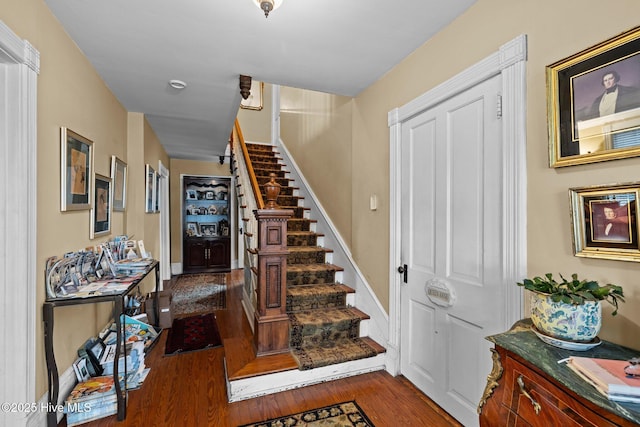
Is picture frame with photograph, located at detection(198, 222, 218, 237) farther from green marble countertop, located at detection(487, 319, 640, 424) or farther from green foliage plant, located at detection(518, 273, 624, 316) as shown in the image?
green foliage plant, located at detection(518, 273, 624, 316)

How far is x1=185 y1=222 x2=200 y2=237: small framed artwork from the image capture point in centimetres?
665

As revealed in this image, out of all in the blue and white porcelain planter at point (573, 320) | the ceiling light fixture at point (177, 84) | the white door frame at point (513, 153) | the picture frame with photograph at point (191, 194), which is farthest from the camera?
the picture frame with photograph at point (191, 194)

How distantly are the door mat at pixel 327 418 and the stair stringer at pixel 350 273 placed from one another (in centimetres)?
68

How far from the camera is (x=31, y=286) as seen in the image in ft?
5.25

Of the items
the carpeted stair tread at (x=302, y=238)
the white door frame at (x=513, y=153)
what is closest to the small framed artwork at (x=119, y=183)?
the carpeted stair tread at (x=302, y=238)

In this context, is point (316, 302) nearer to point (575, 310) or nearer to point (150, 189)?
point (575, 310)

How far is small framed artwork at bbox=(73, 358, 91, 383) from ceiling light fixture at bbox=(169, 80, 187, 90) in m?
2.36

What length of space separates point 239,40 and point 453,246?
2017mm

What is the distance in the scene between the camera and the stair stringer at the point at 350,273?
2674mm

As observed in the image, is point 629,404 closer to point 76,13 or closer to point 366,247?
point 366,247

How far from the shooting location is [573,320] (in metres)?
1.00

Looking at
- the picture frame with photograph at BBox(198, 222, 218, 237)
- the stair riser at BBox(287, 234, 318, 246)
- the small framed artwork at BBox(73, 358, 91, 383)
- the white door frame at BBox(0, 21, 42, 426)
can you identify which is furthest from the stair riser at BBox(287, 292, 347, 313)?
the picture frame with photograph at BBox(198, 222, 218, 237)

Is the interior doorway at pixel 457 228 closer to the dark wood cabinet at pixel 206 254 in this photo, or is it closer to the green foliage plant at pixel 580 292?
the green foliage plant at pixel 580 292

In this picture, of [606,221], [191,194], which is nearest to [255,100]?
[191,194]
